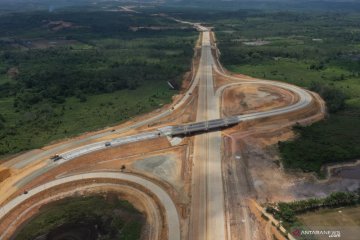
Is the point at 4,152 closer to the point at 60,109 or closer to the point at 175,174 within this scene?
the point at 60,109

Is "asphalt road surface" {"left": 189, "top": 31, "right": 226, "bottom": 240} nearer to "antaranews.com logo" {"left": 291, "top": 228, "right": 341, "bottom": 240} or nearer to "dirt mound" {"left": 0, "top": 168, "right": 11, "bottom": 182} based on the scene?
"antaranews.com logo" {"left": 291, "top": 228, "right": 341, "bottom": 240}

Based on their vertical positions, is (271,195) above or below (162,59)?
below

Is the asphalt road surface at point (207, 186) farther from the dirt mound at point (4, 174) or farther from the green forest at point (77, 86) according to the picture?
the dirt mound at point (4, 174)

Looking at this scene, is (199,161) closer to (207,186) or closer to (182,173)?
(182,173)

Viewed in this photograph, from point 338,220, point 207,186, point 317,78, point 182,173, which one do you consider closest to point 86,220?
point 182,173

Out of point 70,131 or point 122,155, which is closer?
point 122,155

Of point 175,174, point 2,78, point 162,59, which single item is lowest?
point 175,174

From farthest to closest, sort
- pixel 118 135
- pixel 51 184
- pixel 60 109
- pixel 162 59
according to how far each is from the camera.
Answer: pixel 162 59
pixel 60 109
pixel 118 135
pixel 51 184

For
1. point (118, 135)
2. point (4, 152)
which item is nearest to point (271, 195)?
point (118, 135)

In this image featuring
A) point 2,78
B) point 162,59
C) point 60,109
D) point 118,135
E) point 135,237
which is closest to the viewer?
point 135,237
